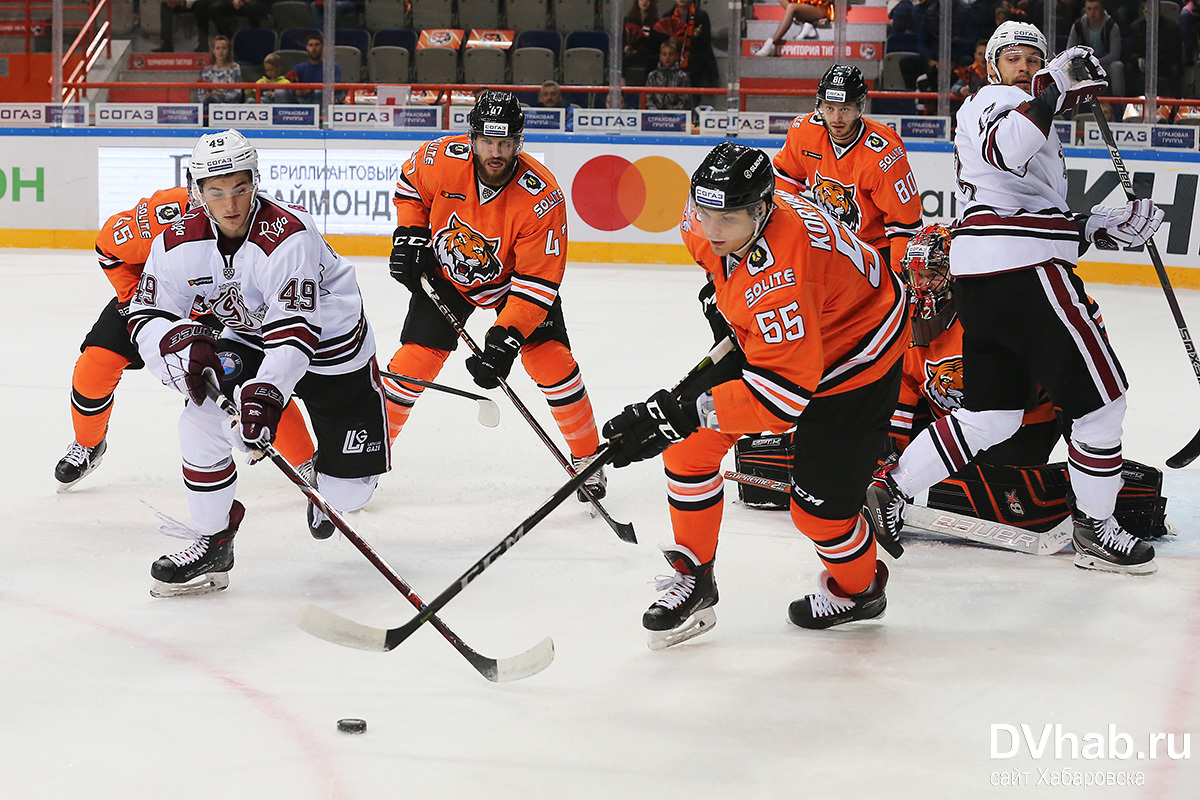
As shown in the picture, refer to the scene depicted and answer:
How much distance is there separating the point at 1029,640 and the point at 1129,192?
1491 millimetres

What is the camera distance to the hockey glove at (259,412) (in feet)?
8.58

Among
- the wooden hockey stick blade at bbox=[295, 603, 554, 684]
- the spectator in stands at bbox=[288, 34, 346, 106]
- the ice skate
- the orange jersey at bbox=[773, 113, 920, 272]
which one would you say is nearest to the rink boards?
the spectator in stands at bbox=[288, 34, 346, 106]

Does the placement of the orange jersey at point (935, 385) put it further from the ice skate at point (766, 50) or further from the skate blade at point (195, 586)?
the ice skate at point (766, 50)

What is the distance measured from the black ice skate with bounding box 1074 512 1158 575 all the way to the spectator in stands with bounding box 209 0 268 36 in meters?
9.78

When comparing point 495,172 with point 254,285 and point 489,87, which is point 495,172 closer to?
point 254,285

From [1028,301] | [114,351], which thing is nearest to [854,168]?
[1028,301]

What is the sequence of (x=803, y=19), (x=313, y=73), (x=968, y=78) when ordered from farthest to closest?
(x=313, y=73) → (x=803, y=19) → (x=968, y=78)

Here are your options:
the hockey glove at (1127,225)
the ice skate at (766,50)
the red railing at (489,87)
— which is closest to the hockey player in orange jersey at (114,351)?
the hockey glove at (1127,225)

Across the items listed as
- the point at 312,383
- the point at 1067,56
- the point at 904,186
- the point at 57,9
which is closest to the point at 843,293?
the point at 1067,56

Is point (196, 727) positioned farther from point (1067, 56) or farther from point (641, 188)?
point (641, 188)

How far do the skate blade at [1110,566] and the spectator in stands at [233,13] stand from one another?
9.82m

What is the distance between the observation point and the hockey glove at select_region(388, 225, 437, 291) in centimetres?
365

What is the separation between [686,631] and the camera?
103 inches

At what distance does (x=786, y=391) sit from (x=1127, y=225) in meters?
1.41
